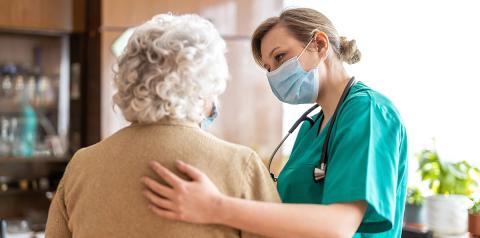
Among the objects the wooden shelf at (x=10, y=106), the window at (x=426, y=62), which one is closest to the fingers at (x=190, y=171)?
the window at (x=426, y=62)

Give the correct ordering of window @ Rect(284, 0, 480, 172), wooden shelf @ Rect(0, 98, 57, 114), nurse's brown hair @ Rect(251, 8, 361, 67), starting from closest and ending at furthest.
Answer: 1. nurse's brown hair @ Rect(251, 8, 361, 67)
2. window @ Rect(284, 0, 480, 172)
3. wooden shelf @ Rect(0, 98, 57, 114)

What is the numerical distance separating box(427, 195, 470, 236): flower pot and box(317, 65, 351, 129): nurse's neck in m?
1.43

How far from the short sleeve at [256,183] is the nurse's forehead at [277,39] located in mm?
Answer: 499

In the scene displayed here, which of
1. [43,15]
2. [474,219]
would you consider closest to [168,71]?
[474,219]

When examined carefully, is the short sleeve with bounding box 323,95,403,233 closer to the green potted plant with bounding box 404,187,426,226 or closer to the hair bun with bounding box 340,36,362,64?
the hair bun with bounding box 340,36,362,64

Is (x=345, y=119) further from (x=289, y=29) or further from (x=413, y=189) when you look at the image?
(x=413, y=189)

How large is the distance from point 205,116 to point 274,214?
0.25 m

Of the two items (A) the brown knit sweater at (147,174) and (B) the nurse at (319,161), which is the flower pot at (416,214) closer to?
(B) the nurse at (319,161)

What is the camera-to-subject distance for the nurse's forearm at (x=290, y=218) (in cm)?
125

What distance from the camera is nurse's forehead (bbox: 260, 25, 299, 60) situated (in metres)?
1.69

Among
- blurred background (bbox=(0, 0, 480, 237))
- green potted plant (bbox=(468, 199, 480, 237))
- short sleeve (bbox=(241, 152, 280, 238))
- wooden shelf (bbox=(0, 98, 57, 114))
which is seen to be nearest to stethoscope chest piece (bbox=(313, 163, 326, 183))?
short sleeve (bbox=(241, 152, 280, 238))

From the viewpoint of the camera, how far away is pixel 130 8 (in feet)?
14.4

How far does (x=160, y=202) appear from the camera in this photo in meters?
1.24

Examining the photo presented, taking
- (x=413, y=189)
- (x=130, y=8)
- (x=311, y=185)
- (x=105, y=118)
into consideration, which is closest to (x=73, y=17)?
(x=130, y=8)
